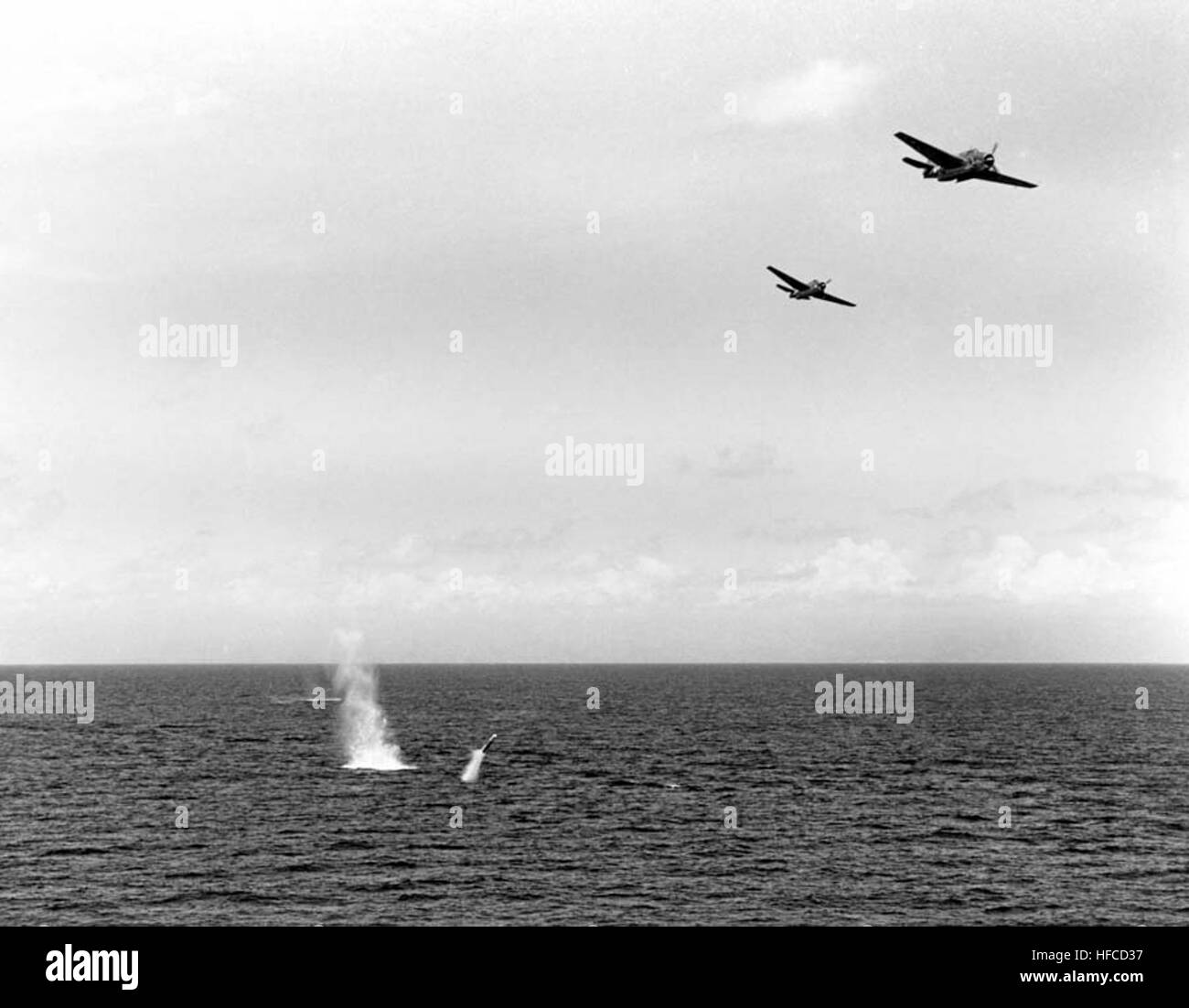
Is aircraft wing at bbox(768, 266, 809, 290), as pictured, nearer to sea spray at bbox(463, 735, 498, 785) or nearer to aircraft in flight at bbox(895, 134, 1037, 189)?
aircraft in flight at bbox(895, 134, 1037, 189)

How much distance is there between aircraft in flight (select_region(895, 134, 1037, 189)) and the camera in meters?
45.4

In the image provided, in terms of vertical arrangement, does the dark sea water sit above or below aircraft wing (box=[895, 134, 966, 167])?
below

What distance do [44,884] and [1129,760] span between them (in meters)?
113

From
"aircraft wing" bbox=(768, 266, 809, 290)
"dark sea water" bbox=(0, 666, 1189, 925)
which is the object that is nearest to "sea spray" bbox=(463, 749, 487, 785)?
"dark sea water" bbox=(0, 666, 1189, 925)

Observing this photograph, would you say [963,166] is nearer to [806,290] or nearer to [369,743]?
[806,290]

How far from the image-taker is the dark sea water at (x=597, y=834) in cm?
6378

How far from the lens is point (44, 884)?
6675 centimetres

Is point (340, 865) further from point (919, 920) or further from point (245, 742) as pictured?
point (245, 742)

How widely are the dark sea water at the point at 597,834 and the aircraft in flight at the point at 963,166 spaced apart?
38165 millimetres

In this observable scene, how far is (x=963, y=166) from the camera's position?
46.1 m

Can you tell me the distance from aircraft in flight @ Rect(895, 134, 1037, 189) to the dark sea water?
38.2 meters

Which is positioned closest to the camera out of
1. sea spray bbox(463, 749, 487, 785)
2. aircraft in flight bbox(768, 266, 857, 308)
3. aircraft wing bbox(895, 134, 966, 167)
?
aircraft wing bbox(895, 134, 966, 167)

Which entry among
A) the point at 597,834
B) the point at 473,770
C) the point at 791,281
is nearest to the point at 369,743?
the point at 473,770
